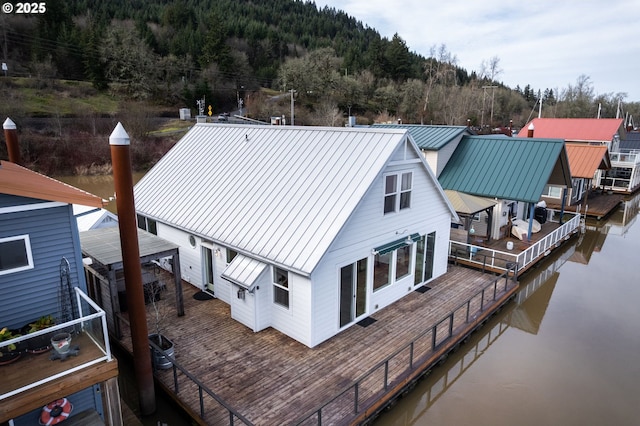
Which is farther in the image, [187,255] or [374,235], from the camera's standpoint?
[187,255]

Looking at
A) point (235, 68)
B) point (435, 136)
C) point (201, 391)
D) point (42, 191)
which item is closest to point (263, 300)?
point (201, 391)

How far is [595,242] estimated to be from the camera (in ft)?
77.6

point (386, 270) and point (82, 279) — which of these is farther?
point (386, 270)

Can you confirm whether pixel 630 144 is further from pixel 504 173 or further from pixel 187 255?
pixel 187 255

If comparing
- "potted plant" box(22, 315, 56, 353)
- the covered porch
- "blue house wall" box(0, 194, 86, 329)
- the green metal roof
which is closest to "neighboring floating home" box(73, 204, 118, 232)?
the covered porch

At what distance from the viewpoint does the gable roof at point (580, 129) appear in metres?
40.6

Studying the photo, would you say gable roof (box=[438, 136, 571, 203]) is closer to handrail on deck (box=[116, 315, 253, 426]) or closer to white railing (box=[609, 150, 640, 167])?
handrail on deck (box=[116, 315, 253, 426])

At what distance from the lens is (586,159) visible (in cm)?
2789

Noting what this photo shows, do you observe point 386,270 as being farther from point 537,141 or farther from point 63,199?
point 537,141

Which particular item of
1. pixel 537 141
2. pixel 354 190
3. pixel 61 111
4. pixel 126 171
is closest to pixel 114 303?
pixel 126 171

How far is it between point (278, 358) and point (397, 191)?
5994mm

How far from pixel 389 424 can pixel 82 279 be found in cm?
754

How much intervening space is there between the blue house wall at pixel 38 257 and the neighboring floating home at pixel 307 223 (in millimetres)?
4027

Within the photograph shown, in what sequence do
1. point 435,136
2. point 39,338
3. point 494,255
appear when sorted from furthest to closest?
point 435,136 < point 494,255 < point 39,338
